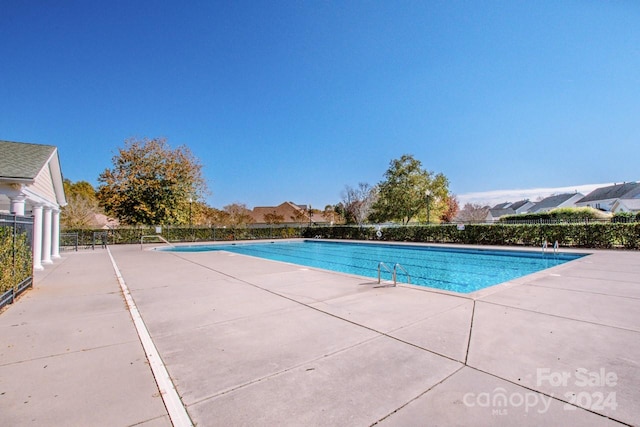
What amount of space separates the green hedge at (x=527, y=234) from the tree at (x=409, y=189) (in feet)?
29.8

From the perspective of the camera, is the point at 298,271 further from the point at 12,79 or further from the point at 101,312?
the point at 12,79

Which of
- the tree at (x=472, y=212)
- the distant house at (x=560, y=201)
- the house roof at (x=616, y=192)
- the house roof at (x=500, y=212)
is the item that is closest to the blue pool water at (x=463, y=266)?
the house roof at (x=616, y=192)

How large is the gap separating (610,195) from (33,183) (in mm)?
63604

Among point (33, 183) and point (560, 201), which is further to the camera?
point (560, 201)

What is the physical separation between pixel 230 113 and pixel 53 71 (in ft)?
35.9

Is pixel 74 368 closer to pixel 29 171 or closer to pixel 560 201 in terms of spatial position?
pixel 29 171

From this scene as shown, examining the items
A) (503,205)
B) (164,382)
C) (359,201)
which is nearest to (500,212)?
(503,205)

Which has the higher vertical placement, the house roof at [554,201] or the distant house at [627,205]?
the house roof at [554,201]

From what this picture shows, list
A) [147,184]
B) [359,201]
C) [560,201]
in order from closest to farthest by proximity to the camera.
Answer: [147,184] < [359,201] < [560,201]

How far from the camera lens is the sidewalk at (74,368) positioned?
204 cm

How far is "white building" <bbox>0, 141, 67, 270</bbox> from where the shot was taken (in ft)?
25.8

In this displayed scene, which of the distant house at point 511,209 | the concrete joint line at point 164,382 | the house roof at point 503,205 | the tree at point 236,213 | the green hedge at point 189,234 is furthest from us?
the house roof at point 503,205

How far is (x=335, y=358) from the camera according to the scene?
9.54ft

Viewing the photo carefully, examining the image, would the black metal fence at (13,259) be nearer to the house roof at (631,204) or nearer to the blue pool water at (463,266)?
the blue pool water at (463,266)
